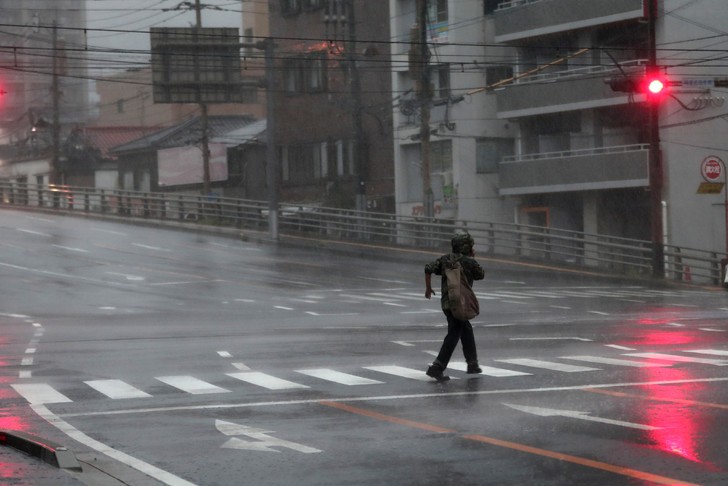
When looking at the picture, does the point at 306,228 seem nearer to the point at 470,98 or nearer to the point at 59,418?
the point at 470,98

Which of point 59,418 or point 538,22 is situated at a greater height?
point 538,22

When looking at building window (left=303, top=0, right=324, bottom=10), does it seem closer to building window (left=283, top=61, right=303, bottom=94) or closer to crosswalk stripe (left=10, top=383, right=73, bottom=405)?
building window (left=283, top=61, right=303, bottom=94)

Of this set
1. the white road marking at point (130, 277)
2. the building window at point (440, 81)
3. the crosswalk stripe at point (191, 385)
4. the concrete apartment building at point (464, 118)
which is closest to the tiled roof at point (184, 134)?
the building window at point (440, 81)

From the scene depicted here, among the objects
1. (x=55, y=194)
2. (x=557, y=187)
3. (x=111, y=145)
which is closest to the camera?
(x=557, y=187)

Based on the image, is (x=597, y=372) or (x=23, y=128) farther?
(x=23, y=128)

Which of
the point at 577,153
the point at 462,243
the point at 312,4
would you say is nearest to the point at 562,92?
the point at 577,153

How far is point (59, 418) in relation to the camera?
39.2 feet

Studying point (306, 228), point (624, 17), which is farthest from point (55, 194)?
point (624, 17)

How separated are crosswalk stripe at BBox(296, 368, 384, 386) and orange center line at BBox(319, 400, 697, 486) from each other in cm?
179

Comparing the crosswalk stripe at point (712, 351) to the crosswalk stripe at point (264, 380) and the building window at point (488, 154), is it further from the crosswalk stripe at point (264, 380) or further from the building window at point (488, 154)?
the building window at point (488, 154)

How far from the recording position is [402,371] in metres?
15.7

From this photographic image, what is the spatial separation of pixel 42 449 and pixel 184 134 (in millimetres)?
79906

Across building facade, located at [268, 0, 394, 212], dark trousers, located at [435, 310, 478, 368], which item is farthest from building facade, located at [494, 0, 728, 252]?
dark trousers, located at [435, 310, 478, 368]

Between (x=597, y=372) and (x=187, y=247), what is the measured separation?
113ft
